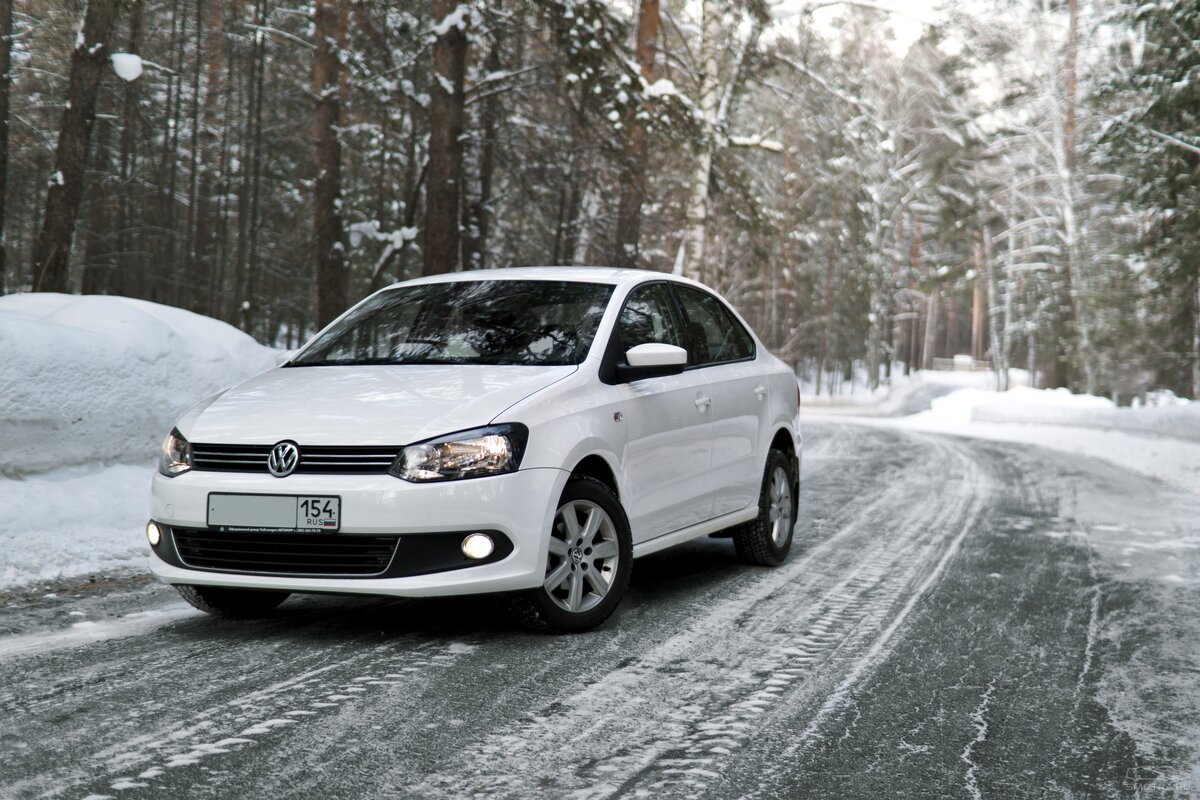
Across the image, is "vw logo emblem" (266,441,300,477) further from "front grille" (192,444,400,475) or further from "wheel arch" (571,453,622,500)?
"wheel arch" (571,453,622,500)

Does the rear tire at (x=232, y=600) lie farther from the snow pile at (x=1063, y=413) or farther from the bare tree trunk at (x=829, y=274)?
the bare tree trunk at (x=829, y=274)

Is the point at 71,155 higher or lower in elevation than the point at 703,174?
lower

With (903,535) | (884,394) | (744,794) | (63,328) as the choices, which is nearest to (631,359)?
A: (744,794)

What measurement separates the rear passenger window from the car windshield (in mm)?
766

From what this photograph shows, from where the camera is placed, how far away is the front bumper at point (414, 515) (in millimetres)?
4754

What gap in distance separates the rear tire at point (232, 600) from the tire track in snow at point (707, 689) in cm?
188

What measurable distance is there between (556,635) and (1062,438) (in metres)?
18.3

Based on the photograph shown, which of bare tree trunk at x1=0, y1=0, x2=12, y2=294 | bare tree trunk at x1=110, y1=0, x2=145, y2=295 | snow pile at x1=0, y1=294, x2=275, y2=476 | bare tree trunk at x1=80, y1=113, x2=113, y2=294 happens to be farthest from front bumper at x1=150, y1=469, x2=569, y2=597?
bare tree trunk at x1=110, y1=0, x2=145, y2=295

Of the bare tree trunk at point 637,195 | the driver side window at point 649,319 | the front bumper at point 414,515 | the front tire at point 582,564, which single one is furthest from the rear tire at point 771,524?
the bare tree trunk at point 637,195

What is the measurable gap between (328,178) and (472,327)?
1454 cm

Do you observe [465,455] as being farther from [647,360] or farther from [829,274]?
[829,274]

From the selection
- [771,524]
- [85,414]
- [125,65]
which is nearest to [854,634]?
[771,524]

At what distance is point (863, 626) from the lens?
5691mm

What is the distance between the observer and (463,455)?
4.85m
